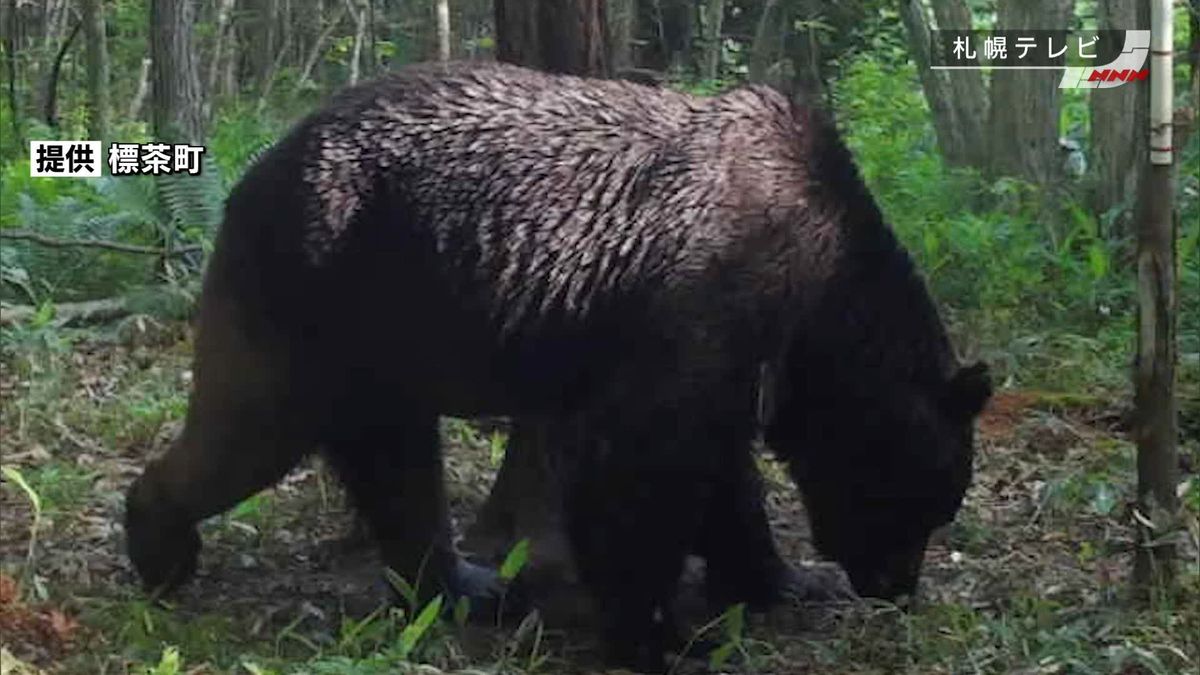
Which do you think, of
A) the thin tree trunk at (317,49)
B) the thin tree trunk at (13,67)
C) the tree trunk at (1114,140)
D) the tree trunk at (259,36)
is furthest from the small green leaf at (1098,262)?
the tree trunk at (259,36)

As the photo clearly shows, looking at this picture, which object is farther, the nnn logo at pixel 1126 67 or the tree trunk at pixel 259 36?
the tree trunk at pixel 259 36

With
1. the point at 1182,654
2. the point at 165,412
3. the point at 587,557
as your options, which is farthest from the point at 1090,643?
the point at 165,412

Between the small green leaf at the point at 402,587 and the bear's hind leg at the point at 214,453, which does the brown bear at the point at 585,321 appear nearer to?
the bear's hind leg at the point at 214,453

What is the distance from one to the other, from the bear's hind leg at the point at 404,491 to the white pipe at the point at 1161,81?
89.8 inches

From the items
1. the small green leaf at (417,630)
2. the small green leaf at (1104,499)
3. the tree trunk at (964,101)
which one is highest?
the tree trunk at (964,101)

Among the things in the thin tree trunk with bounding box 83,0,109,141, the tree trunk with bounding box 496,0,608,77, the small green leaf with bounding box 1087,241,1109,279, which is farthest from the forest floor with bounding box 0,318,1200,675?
the thin tree trunk with bounding box 83,0,109,141

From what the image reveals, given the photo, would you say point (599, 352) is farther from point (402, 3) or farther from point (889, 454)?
point (402, 3)

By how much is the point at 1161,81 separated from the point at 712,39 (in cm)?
959

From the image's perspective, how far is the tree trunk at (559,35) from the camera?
6.30 meters

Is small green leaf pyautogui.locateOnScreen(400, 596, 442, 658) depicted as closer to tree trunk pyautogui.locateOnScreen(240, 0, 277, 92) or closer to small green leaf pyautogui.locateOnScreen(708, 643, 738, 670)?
small green leaf pyautogui.locateOnScreen(708, 643, 738, 670)

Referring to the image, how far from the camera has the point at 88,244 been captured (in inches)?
327

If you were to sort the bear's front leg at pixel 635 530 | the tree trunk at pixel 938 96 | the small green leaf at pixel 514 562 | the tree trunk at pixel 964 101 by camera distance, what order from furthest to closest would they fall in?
1. the tree trunk at pixel 938 96
2. the tree trunk at pixel 964 101
3. the small green leaf at pixel 514 562
4. the bear's front leg at pixel 635 530

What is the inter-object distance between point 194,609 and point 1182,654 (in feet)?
9.37

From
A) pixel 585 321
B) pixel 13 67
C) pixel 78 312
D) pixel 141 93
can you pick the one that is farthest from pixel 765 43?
pixel 585 321
